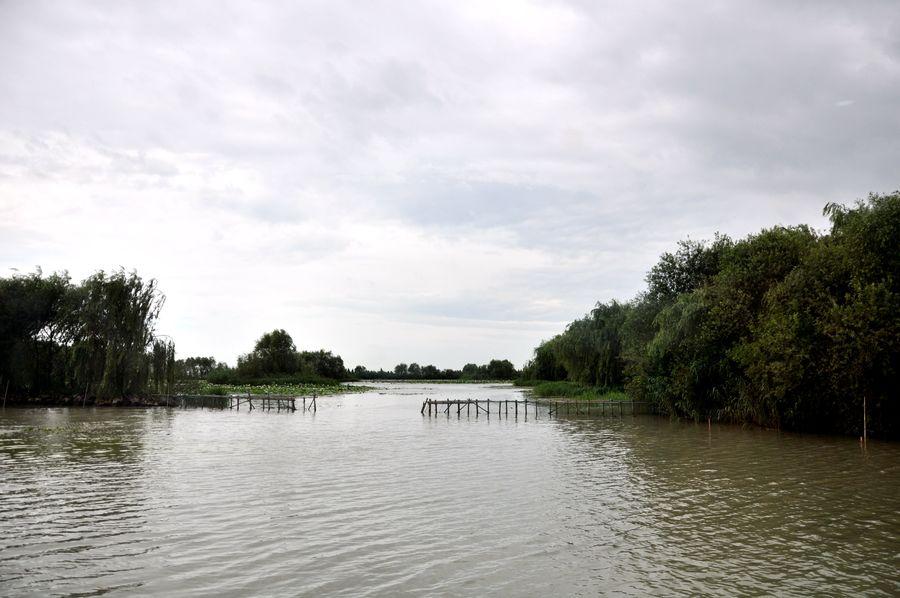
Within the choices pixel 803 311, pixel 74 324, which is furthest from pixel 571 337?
pixel 74 324

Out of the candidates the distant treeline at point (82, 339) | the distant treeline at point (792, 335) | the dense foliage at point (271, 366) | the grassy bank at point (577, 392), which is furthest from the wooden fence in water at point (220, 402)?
the dense foliage at point (271, 366)

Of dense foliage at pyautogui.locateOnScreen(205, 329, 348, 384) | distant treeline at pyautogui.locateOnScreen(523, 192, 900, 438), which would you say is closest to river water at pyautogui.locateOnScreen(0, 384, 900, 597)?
distant treeline at pyautogui.locateOnScreen(523, 192, 900, 438)

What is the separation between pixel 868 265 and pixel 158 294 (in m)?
49.0

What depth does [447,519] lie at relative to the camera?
1304 cm

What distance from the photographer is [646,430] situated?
33781 mm

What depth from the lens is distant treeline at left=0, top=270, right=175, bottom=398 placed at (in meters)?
48.4

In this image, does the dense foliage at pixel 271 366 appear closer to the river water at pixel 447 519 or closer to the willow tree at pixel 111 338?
the willow tree at pixel 111 338

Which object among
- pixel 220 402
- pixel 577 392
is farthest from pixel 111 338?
pixel 577 392

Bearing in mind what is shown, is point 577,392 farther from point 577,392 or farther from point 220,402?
point 220,402

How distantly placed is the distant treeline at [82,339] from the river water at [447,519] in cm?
2384

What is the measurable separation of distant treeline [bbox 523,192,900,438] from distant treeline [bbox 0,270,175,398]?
38.1m

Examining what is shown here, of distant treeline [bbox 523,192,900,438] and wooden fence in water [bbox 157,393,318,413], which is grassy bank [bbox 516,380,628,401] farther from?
wooden fence in water [bbox 157,393,318,413]

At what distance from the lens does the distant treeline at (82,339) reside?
159ft

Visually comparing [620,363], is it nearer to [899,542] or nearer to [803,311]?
[803,311]
